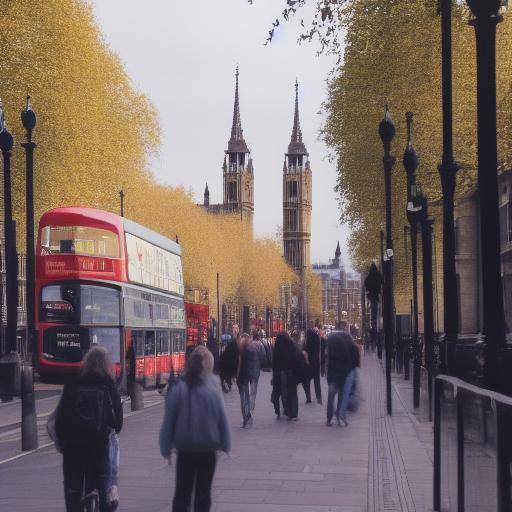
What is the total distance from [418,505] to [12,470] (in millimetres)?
5323

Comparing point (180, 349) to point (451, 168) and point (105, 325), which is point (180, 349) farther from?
point (451, 168)

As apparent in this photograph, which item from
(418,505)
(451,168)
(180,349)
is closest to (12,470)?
(418,505)

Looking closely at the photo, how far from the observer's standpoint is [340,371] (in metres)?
22.7

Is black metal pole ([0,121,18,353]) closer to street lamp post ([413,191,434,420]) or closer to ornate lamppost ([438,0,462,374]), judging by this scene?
street lamp post ([413,191,434,420])

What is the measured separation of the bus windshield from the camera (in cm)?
2931

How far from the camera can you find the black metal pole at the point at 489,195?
31.8ft

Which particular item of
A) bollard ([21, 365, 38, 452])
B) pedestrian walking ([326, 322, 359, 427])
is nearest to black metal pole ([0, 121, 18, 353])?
pedestrian walking ([326, 322, 359, 427])

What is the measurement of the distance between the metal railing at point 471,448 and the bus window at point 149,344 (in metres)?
21.7

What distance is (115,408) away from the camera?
9539mm

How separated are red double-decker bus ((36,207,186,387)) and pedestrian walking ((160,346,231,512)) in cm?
1904

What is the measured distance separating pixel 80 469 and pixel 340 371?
13465 millimetres

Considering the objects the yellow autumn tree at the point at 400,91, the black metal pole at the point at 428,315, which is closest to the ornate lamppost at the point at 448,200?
the black metal pole at the point at 428,315

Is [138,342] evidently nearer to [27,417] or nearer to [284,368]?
[284,368]

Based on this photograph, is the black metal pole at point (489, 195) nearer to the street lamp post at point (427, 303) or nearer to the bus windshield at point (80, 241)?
the street lamp post at point (427, 303)
